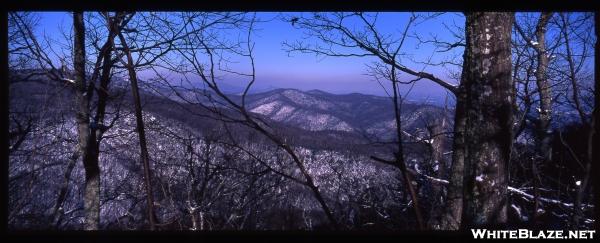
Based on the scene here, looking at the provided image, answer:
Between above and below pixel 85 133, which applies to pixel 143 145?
above

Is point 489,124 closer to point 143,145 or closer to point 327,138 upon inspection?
point 143,145

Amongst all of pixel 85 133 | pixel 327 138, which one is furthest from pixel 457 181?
pixel 327 138

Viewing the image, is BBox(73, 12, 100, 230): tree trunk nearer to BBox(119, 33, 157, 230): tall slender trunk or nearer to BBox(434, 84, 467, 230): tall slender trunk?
BBox(119, 33, 157, 230): tall slender trunk

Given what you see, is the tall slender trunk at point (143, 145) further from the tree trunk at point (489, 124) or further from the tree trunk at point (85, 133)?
the tree trunk at point (85, 133)

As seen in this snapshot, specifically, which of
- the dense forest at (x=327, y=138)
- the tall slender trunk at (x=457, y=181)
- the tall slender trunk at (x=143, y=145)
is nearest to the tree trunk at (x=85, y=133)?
the dense forest at (x=327, y=138)

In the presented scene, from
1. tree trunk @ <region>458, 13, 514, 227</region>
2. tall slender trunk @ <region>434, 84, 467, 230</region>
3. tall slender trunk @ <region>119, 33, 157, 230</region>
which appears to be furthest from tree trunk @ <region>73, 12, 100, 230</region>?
tree trunk @ <region>458, 13, 514, 227</region>
